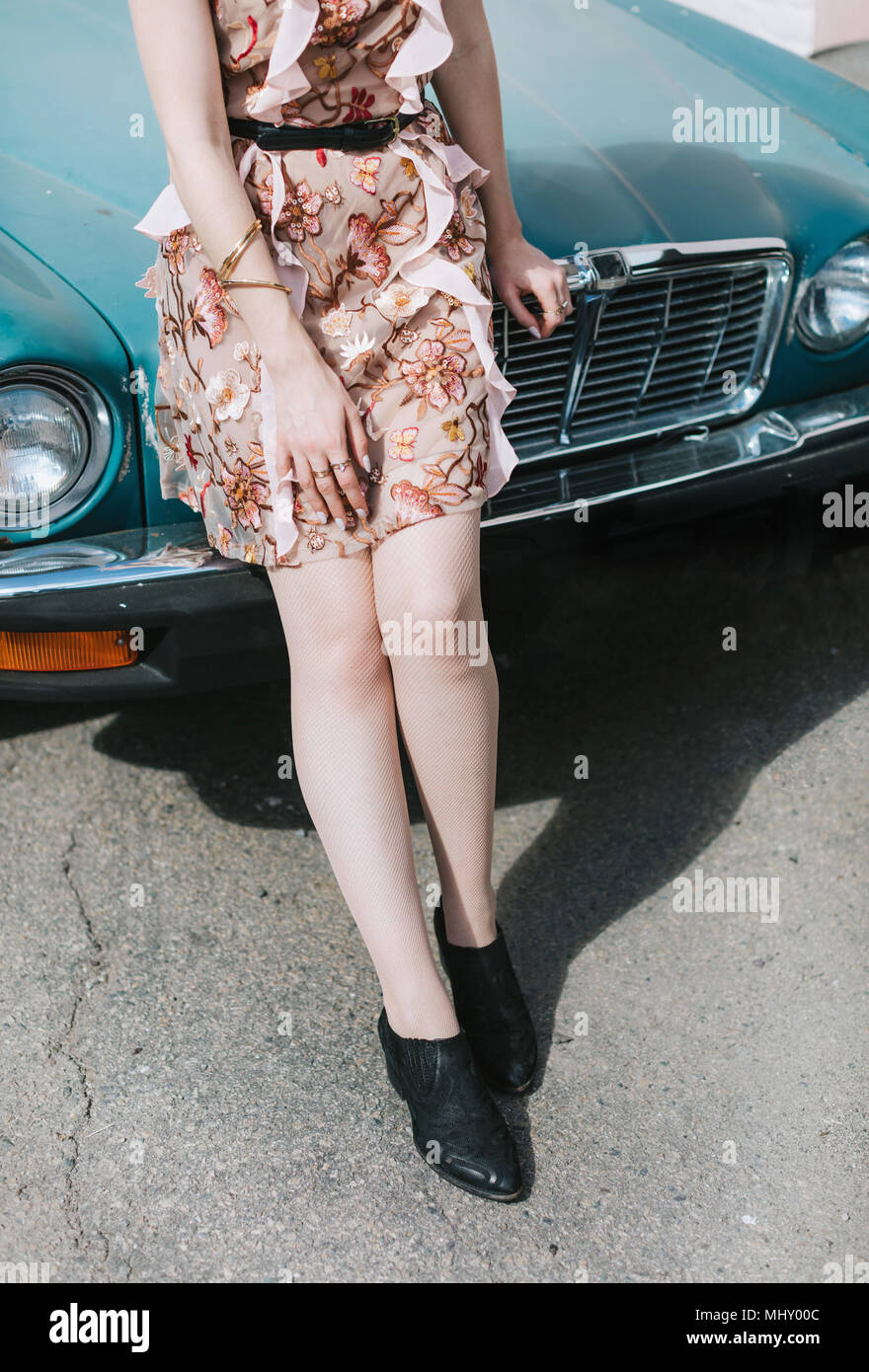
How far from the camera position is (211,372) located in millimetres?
1748

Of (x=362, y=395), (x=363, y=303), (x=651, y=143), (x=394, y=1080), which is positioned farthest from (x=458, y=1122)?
(x=651, y=143)

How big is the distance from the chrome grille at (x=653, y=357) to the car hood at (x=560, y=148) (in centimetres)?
9

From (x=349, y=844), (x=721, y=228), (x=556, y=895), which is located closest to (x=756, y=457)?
(x=721, y=228)

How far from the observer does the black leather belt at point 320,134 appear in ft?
5.48

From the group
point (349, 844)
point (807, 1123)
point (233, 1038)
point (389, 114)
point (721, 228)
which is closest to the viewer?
point (389, 114)

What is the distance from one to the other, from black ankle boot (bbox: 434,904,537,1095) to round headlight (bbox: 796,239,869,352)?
1390 millimetres

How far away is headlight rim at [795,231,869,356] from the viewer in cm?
251

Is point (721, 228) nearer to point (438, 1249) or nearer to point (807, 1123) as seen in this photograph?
point (807, 1123)

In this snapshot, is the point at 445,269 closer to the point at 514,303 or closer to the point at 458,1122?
the point at 514,303

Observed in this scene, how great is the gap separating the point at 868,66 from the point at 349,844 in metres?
4.40

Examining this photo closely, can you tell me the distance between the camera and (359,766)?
1.86m

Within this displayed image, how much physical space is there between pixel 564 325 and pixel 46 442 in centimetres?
93

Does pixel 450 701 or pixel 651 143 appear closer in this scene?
pixel 450 701

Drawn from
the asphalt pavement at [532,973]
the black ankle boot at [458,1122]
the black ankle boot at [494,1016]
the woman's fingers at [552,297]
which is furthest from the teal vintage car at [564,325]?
the black ankle boot at [458,1122]
